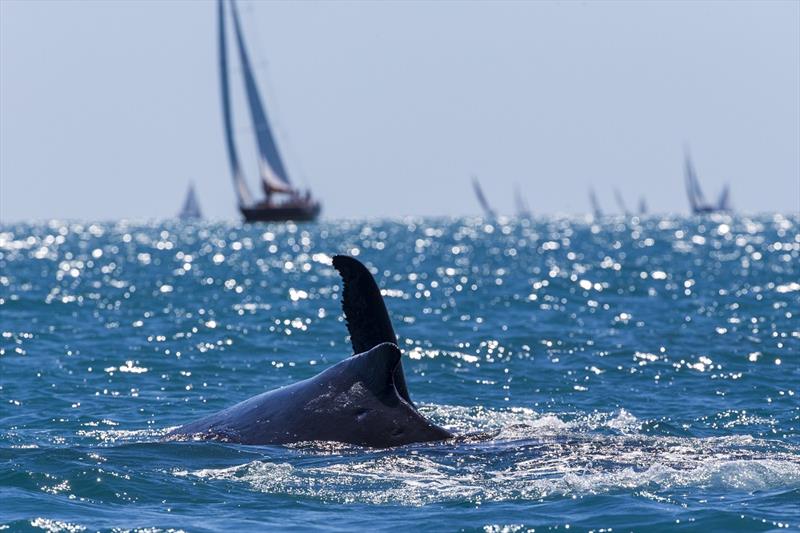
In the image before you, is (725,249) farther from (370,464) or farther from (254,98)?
(370,464)

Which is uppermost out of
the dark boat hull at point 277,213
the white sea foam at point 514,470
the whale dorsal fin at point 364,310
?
the dark boat hull at point 277,213

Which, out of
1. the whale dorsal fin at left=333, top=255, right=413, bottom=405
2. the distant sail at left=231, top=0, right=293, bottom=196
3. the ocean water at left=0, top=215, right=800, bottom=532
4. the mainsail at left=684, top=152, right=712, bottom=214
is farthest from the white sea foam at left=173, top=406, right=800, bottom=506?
the mainsail at left=684, top=152, right=712, bottom=214

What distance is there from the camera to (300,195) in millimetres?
128500

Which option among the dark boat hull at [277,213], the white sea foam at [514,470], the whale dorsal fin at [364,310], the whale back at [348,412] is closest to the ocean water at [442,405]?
the white sea foam at [514,470]

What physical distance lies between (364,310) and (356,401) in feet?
2.67

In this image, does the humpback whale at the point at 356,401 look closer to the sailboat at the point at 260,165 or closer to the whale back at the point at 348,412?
the whale back at the point at 348,412

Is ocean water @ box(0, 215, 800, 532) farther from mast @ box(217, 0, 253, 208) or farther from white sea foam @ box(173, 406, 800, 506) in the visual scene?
mast @ box(217, 0, 253, 208)

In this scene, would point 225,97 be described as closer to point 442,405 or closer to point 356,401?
point 442,405

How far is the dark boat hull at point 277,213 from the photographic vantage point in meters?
126

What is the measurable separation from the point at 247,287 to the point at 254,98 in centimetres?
7206

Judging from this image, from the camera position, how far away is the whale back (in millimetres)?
11398

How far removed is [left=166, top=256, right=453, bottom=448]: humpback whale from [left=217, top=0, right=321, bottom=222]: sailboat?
100688 millimetres

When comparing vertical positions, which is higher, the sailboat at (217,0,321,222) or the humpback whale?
the sailboat at (217,0,321,222)

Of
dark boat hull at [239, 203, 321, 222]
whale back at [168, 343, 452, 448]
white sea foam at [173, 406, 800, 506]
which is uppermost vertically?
dark boat hull at [239, 203, 321, 222]
